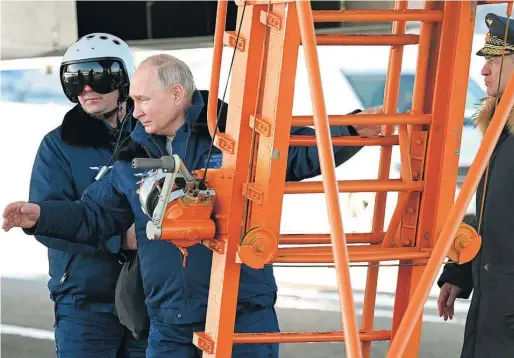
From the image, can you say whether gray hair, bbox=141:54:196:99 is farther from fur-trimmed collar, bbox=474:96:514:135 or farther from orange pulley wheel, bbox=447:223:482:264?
orange pulley wheel, bbox=447:223:482:264

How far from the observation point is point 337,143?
10.4 ft

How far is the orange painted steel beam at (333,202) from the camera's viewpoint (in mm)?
2637

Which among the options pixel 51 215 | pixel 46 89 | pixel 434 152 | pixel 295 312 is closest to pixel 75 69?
pixel 51 215

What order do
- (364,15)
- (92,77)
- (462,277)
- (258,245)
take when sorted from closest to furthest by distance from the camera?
(364,15) → (258,245) → (462,277) → (92,77)

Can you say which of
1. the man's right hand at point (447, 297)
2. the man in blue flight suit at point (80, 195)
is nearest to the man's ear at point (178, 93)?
the man in blue flight suit at point (80, 195)

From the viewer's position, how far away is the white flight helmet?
4.70 m

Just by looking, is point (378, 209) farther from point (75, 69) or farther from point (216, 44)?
point (75, 69)

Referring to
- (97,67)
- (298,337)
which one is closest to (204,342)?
(298,337)

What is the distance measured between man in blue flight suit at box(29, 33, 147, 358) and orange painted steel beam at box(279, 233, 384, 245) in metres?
1.32

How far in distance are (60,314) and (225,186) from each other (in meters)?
1.66

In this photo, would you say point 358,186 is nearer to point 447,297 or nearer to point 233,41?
point 233,41

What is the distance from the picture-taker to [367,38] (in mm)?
3092

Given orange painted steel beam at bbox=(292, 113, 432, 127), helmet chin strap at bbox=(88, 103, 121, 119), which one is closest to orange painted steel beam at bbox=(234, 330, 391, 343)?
orange painted steel beam at bbox=(292, 113, 432, 127)

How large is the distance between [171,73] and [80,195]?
97 centimetres
